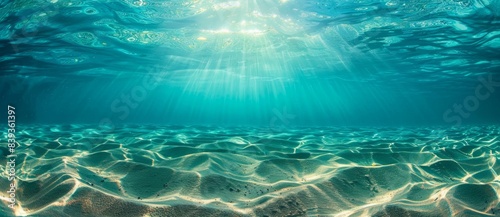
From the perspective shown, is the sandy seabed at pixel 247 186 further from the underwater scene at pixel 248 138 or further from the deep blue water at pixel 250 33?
the deep blue water at pixel 250 33

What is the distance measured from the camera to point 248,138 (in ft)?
33.7

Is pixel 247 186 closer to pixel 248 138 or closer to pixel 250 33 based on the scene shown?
pixel 248 138

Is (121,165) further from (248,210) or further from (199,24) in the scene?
(199,24)

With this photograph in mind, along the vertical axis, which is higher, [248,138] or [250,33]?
[250,33]

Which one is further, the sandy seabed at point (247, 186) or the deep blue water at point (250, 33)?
the deep blue water at point (250, 33)

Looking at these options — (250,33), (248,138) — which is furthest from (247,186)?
(250,33)

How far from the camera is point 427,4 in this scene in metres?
11.5

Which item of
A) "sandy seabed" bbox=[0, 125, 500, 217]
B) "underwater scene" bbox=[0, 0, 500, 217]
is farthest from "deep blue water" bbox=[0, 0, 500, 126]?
"sandy seabed" bbox=[0, 125, 500, 217]

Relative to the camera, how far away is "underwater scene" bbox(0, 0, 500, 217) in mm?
3652

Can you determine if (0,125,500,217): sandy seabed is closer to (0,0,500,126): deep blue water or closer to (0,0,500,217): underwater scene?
(0,0,500,217): underwater scene

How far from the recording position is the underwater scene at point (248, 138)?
3.65m

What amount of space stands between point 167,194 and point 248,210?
1239mm

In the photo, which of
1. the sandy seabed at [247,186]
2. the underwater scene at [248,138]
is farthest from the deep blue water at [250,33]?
the sandy seabed at [247,186]

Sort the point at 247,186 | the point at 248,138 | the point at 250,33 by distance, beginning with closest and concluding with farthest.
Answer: the point at 247,186, the point at 248,138, the point at 250,33
